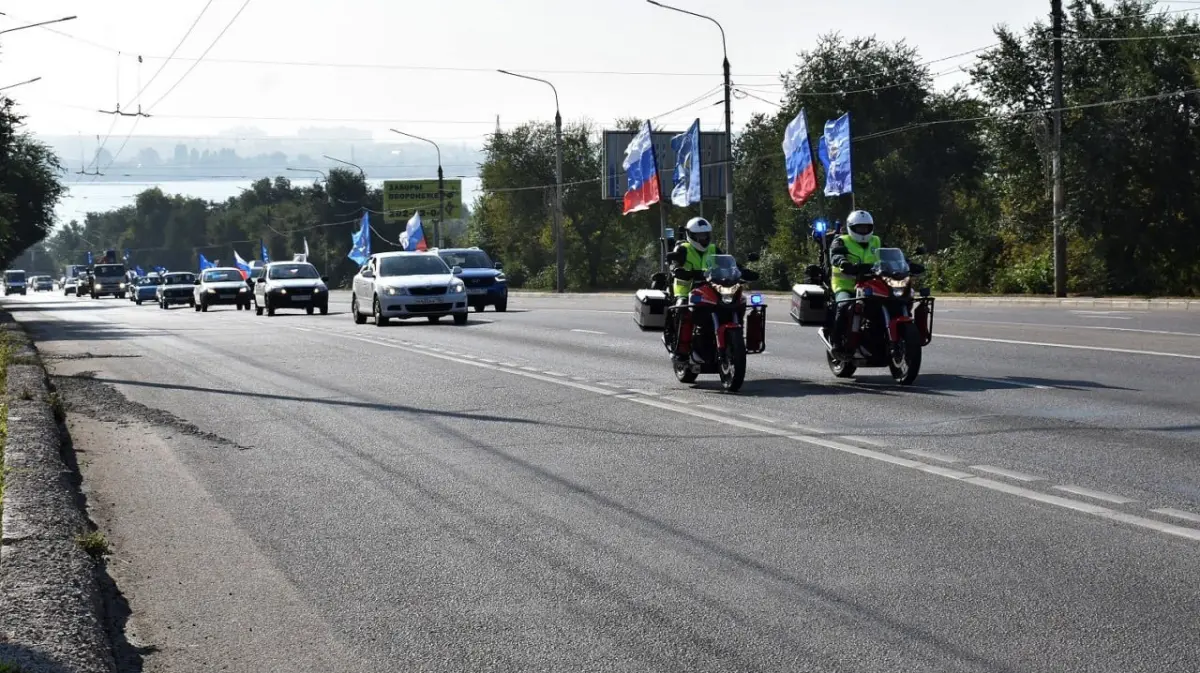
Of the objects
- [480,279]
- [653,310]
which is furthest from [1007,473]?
[480,279]

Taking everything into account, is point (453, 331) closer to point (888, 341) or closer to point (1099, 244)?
point (888, 341)

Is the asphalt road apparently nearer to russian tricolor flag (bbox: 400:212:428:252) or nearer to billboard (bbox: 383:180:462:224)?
russian tricolor flag (bbox: 400:212:428:252)

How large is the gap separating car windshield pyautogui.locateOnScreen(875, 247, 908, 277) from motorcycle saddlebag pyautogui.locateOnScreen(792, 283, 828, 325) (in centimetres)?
69

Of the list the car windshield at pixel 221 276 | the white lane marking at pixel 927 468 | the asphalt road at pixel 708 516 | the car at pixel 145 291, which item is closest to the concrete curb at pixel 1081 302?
the asphalt road at pixel 708 516

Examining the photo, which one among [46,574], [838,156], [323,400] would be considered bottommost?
[323,400]

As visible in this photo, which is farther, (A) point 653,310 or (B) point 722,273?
(A) point 653,310

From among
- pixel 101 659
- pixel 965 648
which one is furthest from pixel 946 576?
pixel 101 659

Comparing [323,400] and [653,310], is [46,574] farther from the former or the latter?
[653,310]

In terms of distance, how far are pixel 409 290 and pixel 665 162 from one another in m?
50.7

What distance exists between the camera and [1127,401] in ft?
43.4

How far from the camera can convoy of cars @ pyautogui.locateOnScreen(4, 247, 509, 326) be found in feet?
106

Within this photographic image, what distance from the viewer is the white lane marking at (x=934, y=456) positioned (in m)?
9.93

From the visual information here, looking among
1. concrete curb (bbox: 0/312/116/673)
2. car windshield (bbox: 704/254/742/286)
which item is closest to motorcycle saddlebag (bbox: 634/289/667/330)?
car windshield (bbox: 704/254/742/286)

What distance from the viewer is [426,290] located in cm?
3238
